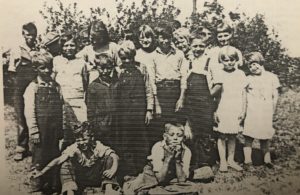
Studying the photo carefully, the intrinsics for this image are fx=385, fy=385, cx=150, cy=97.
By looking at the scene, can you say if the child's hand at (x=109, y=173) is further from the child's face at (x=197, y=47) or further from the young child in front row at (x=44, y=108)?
the child's face at (x=197, y=47)

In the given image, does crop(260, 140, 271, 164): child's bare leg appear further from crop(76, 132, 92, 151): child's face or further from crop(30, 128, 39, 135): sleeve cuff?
crop(30, 128, 39, 135): sleeve cuff

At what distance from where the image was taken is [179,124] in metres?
0.93

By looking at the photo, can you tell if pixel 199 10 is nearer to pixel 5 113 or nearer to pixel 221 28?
pixel 221 28

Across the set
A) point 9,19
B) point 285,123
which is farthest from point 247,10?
point 9,19

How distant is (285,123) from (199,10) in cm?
A: 34

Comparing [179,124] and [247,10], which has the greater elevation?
[247,10]

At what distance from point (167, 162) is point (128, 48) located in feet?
0.96

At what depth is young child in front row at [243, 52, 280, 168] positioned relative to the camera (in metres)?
0.93

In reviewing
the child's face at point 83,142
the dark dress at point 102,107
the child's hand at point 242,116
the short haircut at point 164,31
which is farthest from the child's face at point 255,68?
the child's face at point 83,142

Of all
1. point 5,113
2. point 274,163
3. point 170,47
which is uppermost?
point 170,47

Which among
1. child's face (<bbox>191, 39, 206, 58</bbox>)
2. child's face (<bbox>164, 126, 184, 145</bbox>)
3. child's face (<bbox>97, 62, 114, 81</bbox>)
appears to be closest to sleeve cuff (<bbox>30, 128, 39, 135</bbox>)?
child's face (<bbox>97, 62, 114, 81</bbox>)

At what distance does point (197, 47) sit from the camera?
931 millimetres

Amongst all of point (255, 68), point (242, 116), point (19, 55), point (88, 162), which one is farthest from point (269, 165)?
point (19, 55)

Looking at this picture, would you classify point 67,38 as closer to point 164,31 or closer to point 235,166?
point 164,31
